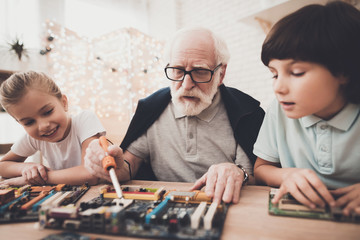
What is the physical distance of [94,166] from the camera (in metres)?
0.87

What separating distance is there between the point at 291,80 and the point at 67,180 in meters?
0.88

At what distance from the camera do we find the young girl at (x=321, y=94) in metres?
0.60

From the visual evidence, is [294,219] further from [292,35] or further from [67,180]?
[67,180]

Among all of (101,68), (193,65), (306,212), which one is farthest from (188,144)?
(101,68)

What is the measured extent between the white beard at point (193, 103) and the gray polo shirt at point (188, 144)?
0.06 meters

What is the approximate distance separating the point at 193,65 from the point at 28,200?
2.70 ft

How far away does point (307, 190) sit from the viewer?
0.56 m

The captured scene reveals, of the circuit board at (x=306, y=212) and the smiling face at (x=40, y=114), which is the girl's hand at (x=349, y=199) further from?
the smiling face at (x=40, y=114)

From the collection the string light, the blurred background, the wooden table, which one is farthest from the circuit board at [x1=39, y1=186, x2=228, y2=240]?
the string light

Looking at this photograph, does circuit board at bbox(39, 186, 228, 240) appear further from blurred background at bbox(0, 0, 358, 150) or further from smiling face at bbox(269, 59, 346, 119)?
blurred background at bbox(0, 0, 358, 150)

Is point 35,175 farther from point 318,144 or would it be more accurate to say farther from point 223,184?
point 318,144

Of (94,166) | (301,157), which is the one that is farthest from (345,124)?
(94,166)

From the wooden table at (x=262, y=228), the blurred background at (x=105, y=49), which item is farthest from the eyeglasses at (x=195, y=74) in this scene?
the blurred background at (x=105, y=49)

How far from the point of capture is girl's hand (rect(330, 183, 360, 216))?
1.64 feet
